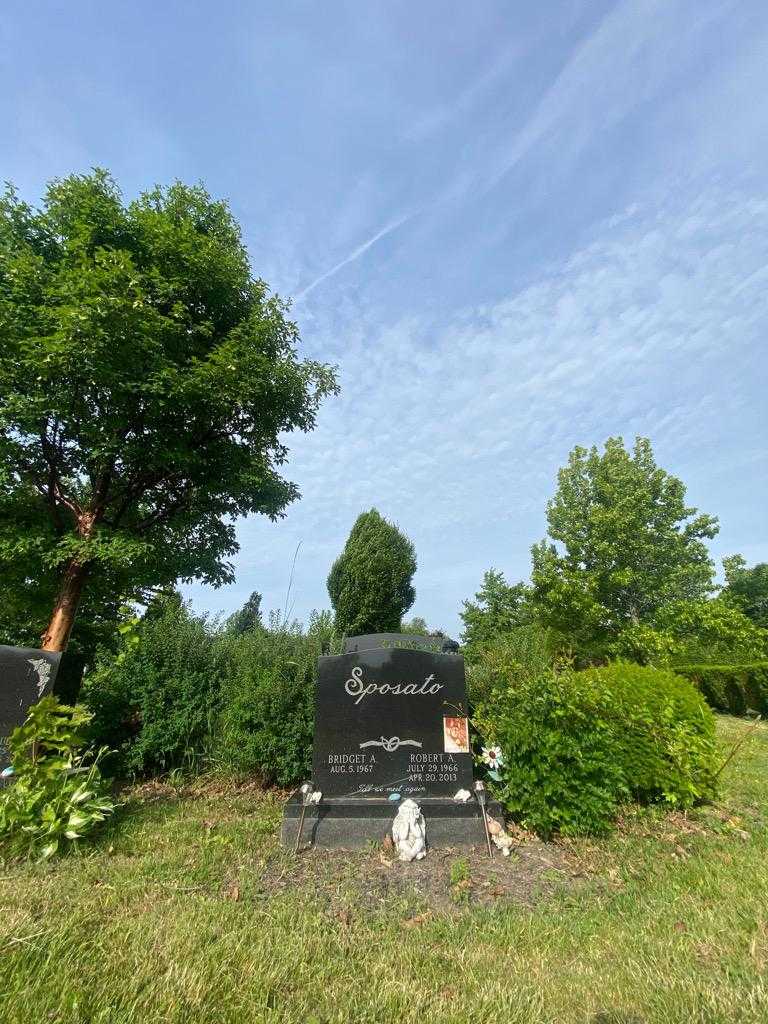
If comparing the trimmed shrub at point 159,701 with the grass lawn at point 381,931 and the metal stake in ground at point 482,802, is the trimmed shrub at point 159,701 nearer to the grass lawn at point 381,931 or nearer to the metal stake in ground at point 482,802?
the grass lawn at point 381,931

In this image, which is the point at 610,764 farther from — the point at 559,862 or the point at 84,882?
the point at 84,882

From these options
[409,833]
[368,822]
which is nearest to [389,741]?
[368,822]

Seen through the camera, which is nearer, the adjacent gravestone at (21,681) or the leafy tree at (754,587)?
the adjacent gravestone at (21,681)

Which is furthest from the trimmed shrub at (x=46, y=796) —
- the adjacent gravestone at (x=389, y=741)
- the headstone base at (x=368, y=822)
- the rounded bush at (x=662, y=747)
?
the rounded bush at (x=662, y=747)

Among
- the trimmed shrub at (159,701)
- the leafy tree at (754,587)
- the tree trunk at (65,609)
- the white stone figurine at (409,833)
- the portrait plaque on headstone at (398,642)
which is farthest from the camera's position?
the leafy tree at (754,587)

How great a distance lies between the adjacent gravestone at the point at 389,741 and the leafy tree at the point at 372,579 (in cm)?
1422

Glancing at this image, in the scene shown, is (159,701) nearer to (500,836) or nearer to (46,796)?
(46,796)

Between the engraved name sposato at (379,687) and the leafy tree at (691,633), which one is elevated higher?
the leafy tree at (691,633)

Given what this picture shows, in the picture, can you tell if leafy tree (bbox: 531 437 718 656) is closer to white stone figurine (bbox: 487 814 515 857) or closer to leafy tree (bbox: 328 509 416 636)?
leafy tree (bbox: 328 509 416 636)

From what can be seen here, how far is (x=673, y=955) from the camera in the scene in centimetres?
238

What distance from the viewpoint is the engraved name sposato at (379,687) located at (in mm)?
5070

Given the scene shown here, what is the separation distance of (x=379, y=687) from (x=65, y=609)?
16.4ft

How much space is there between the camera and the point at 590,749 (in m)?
4.46

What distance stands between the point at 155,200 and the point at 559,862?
10.6m
